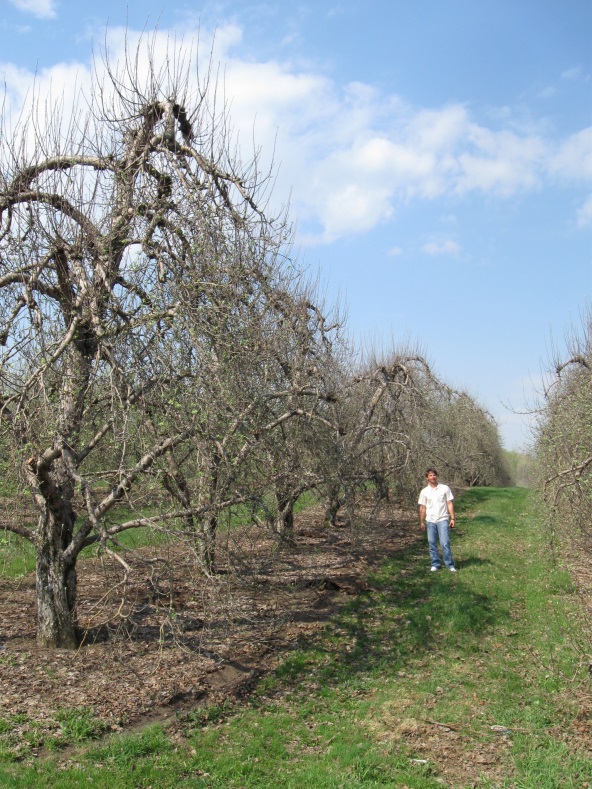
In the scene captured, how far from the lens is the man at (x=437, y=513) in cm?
1119

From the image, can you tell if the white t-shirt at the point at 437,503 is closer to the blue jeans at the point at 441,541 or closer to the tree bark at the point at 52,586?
the blue jeans at the point at 441,541

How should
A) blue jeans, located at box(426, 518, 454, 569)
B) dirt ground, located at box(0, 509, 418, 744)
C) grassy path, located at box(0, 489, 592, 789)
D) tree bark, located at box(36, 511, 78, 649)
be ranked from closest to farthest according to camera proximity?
grassy path, located at box(0, 489, 592, 789) → dirt ground, located at box(0, 509, 418, 744) → tree bark, located at box(36, 511, 78, 649) → blue jeans, located at box(426, 518, 454, 569)

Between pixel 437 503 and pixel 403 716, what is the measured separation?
547 cm

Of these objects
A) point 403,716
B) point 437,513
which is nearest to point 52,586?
point 403,716

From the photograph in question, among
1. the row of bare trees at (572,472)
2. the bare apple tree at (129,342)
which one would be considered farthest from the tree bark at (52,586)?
the row of bare trees at (572,472)

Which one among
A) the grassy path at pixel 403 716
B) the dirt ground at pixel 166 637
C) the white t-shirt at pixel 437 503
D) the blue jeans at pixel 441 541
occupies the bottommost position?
the grassy path at pixel 403 716

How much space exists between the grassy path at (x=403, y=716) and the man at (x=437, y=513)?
1330 millimetres

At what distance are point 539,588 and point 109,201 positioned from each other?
8299 millimetres

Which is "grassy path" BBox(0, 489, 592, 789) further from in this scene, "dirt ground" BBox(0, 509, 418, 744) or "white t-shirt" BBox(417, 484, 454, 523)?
"white t-shirt" BBox(417, 484, 454, 523)

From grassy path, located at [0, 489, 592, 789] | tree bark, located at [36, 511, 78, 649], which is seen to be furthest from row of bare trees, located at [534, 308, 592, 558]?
tree bark, located at [36, 511, 78, 649]

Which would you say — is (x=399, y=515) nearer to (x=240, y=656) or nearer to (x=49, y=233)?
(x=240, y=656)

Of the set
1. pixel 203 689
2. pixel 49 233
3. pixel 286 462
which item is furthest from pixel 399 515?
pixel 49 233

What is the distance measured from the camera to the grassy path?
4965 millimetres

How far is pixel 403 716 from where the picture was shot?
6.11 m
